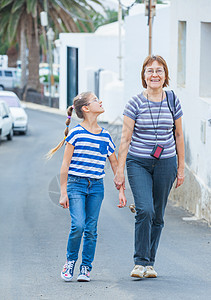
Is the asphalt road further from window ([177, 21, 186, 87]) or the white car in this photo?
the white car

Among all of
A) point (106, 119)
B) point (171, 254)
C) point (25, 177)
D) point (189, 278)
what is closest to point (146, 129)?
point (189, 278)

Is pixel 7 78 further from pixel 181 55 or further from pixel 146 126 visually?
pixel 146 126

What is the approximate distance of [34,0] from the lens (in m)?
38.7

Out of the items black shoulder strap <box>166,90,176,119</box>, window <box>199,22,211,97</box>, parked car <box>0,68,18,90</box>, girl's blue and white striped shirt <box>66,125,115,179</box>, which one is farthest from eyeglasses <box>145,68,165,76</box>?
parked car <box>0,68,18,90</box>

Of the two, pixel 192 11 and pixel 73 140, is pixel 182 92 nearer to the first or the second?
pixel 192 11

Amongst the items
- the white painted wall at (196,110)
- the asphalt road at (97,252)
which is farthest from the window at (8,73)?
the white painted wall at (196,110)

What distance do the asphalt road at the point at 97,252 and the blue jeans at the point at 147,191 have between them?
309 millimetres

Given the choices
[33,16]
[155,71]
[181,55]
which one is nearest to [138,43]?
[181,55]

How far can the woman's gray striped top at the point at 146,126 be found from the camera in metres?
5.57

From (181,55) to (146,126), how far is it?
6465 millimetres

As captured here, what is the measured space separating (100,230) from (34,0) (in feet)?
102

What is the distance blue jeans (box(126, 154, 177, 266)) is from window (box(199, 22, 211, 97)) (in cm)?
479

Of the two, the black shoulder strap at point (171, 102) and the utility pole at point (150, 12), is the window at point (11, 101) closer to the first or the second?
the utility pole at point (150, 12)

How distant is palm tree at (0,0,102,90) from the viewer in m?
39.0
